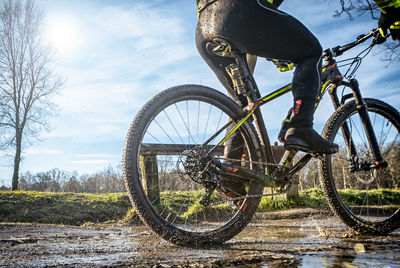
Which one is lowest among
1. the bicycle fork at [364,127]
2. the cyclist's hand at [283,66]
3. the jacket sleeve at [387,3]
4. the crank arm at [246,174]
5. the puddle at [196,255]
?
the puddle at [196,255]

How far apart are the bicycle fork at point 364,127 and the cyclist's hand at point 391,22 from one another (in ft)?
1.77

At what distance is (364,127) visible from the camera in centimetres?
323

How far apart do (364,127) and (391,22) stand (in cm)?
103

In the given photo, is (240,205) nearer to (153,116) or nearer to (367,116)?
(153,116)

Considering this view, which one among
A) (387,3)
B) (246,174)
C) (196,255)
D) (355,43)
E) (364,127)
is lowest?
(196,255)

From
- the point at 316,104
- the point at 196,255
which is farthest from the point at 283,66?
the point at 196,255

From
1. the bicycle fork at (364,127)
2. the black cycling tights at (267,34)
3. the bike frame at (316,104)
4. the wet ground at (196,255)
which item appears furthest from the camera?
the bicycle fork at (364,127)

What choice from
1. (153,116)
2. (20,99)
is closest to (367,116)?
(153,116)

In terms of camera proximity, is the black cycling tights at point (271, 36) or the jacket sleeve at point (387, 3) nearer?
the black cycling tights at point (271, 36)

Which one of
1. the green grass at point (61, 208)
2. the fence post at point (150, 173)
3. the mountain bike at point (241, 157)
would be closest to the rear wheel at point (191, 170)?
the mountain bike at point (241, 157)

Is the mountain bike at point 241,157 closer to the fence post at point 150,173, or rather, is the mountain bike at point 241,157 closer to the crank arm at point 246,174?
the crank arm at point 246,174

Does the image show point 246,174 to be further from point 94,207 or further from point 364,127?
point 94,207

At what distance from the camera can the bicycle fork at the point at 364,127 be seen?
3.13 m

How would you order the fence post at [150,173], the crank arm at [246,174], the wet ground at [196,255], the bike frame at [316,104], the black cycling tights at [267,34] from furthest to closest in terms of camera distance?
the fence post at [150,173] < the bike frame at [316,104] < the crank arm at [246,174] < the black cycling tights at [267,34] < the wet ground at [196,255]
